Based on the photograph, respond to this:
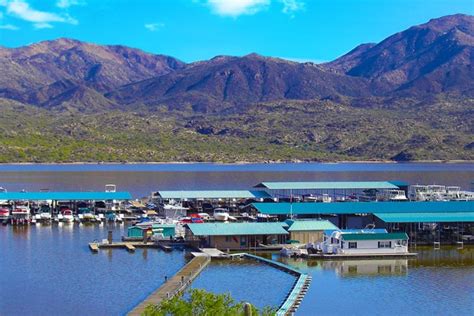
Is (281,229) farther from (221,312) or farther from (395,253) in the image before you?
(221,312)

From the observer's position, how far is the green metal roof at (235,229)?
2221 inches

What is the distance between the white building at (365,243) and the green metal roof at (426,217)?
5394mm

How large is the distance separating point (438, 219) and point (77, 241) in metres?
27.2

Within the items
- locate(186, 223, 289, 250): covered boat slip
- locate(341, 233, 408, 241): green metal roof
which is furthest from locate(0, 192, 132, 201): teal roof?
locate(341, 233, 408, 241): green metal roof

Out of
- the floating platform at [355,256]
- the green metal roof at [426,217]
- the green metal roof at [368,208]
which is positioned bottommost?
the floating platform at [355,256]

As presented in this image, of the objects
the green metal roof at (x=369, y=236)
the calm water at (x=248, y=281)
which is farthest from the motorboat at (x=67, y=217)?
the green metal roof at (x=369, y=236)

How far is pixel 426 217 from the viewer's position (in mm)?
61344

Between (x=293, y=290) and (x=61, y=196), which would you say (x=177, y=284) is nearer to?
(x=293, y=290)

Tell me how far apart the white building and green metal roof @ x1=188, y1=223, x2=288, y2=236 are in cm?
409

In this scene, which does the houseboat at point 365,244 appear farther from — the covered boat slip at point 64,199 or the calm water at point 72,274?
the covered boat slip at point 64,199

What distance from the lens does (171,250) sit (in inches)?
2263

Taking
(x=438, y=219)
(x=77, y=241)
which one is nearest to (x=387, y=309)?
(x=438, y=219)

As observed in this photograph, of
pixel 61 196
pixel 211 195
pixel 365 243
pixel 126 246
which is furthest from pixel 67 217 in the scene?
pixel 365 243

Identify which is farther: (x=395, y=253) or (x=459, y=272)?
(x=395, y=253)
